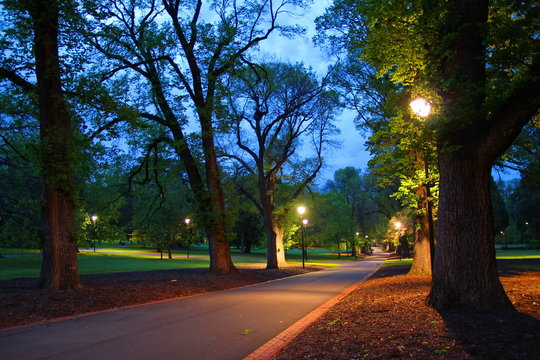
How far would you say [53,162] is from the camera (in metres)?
11.0

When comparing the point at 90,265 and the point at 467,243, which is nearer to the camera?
the point at 467,243

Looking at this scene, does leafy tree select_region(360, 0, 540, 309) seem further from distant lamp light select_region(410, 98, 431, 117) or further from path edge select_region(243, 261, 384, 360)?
path edge select_region(243, 261, 384, 360)

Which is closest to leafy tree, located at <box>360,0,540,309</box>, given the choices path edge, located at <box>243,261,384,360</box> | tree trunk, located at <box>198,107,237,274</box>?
path edge, located at <box>243,261,384,360</box>

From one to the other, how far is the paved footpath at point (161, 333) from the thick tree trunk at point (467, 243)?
3353 millimetres

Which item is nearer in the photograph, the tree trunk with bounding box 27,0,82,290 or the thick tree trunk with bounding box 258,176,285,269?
the tree trunk with bounding box 27,0,82,290

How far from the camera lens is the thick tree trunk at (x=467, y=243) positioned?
6926mm

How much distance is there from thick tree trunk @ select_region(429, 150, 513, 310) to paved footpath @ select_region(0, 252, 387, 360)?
3353 mm

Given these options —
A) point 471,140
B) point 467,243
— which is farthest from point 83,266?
point 471,140

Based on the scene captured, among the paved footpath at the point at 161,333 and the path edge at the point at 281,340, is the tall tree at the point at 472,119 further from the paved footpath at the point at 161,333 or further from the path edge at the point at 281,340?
the paved footpath at the point at 161,333

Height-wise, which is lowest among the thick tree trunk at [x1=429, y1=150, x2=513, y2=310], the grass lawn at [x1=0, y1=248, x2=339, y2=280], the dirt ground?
the grass lawn at [x1=0, y1=248, x2=339, y2=280]

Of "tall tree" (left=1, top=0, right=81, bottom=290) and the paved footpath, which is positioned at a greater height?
"tall tree" (left=1, top=0, right=81, bottom=290)

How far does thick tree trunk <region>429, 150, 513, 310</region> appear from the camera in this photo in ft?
22.7

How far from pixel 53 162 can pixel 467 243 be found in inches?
437

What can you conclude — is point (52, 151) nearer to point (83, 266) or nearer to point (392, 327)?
point (392, 327)
